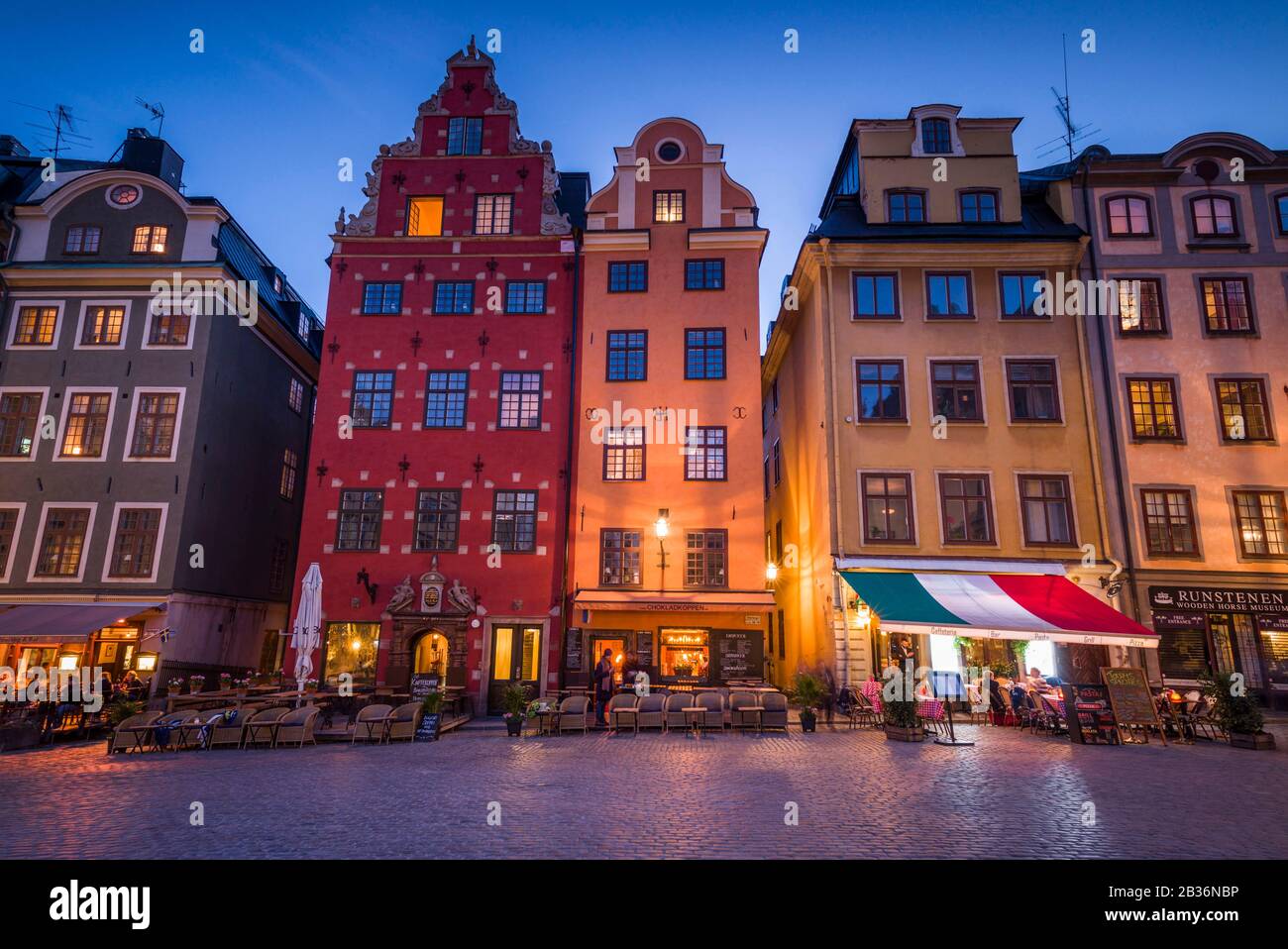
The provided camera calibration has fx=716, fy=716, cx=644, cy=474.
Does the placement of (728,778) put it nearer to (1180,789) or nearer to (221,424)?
(1180,789)

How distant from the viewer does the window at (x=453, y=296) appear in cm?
2605

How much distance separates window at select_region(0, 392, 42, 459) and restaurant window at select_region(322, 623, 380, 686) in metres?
12.4

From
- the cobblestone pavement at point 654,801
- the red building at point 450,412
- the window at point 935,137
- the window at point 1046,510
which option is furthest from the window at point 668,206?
the cobblestone pavement at point 654,801

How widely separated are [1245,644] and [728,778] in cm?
1859

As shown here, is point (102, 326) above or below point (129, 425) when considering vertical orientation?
above

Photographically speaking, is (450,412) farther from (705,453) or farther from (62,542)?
(62,542)

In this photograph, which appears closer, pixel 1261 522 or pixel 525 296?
pixel 1261 522

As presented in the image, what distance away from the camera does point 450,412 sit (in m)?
25.2

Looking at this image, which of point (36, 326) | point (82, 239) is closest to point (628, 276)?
point (82, 239)

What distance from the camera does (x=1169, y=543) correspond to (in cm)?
2170

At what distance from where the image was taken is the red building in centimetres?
2344

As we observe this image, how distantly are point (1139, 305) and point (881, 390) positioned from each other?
8.96 m

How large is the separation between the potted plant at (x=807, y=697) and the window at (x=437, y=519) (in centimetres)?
1210
